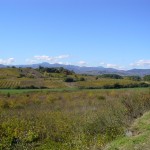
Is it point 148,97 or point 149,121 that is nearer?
point 149,121

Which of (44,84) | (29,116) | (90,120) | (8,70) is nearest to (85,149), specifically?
(90,120)

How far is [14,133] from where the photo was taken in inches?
721

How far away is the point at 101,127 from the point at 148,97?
4.99 m

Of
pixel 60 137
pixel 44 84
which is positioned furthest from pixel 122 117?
pixel 44 84

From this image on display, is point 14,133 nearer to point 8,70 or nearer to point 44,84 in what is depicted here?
point 44,84

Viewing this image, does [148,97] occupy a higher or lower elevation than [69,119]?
higher

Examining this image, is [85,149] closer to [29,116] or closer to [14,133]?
[14,133]

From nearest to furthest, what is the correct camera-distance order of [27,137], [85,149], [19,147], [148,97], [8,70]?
1. [85,149]
2. [19,147]
3. [27,137]
4. [148,97]
5. [8,70]

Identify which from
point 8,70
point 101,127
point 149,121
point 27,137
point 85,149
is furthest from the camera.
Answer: point 8,70

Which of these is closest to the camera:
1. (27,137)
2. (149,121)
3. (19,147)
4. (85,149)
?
(85,149)

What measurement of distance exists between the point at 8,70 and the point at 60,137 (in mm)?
129840

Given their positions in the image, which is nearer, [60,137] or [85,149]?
[85,149]

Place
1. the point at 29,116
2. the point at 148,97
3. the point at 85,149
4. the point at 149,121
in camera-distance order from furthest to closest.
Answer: the point at 29,116 → the point at 148,97 → the point at 149,121 → the point at 85,149

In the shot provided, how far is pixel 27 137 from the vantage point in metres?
18.4
